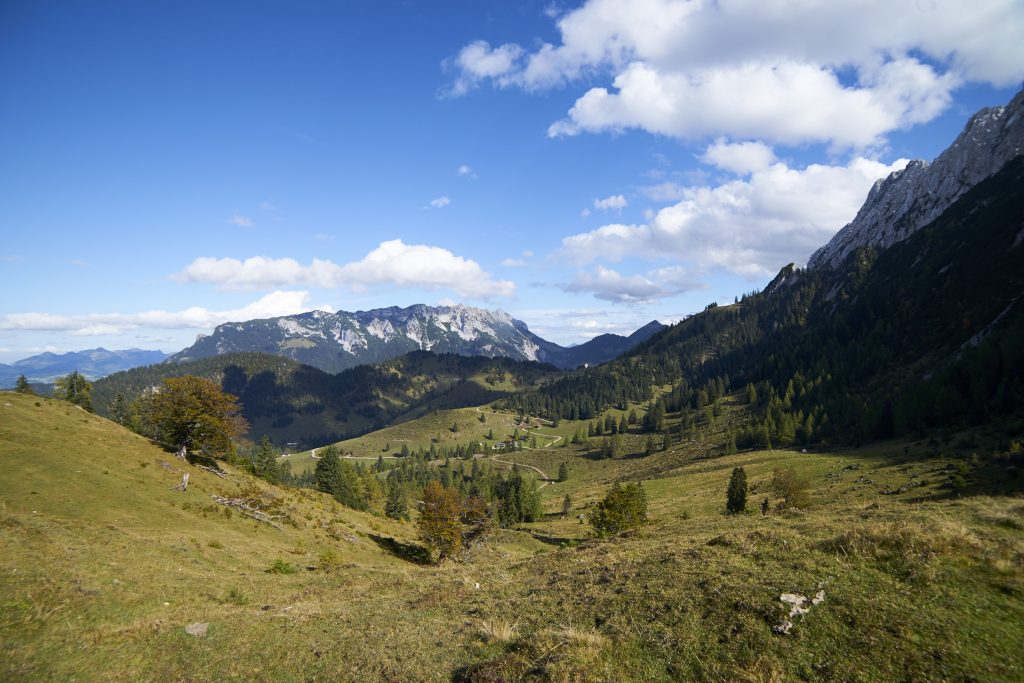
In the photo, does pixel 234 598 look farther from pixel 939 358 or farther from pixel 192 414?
pixel 939 358

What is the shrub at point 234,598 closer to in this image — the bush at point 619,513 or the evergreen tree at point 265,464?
the bush at point 619,513

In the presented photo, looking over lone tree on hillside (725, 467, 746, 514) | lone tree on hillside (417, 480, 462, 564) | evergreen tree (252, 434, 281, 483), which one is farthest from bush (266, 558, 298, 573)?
evergreen tree (252, 434, 281, 483)

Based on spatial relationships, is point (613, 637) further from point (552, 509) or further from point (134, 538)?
point (552, 509)

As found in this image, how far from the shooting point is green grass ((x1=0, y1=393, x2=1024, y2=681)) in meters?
11.7

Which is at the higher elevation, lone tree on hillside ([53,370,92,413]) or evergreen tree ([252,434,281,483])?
lone tree on hillside ([53,370,92,413])

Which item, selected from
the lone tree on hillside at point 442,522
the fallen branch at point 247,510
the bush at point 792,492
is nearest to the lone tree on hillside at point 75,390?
the fallen branch at point 247,510

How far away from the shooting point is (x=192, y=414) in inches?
2186

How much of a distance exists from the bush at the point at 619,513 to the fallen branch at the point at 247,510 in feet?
141

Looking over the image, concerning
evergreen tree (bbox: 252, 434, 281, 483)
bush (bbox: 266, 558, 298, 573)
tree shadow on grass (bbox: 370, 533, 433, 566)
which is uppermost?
bush (bbox: 266, 558, 298, 573)

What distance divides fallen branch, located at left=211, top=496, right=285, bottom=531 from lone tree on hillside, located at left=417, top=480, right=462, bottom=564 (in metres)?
15.6

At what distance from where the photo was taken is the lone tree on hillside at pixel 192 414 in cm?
5528

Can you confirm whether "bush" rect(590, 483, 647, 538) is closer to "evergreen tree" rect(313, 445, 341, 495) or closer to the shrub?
the shrub

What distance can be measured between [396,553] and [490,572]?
98.8 feet

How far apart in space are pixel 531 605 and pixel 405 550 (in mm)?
44438
